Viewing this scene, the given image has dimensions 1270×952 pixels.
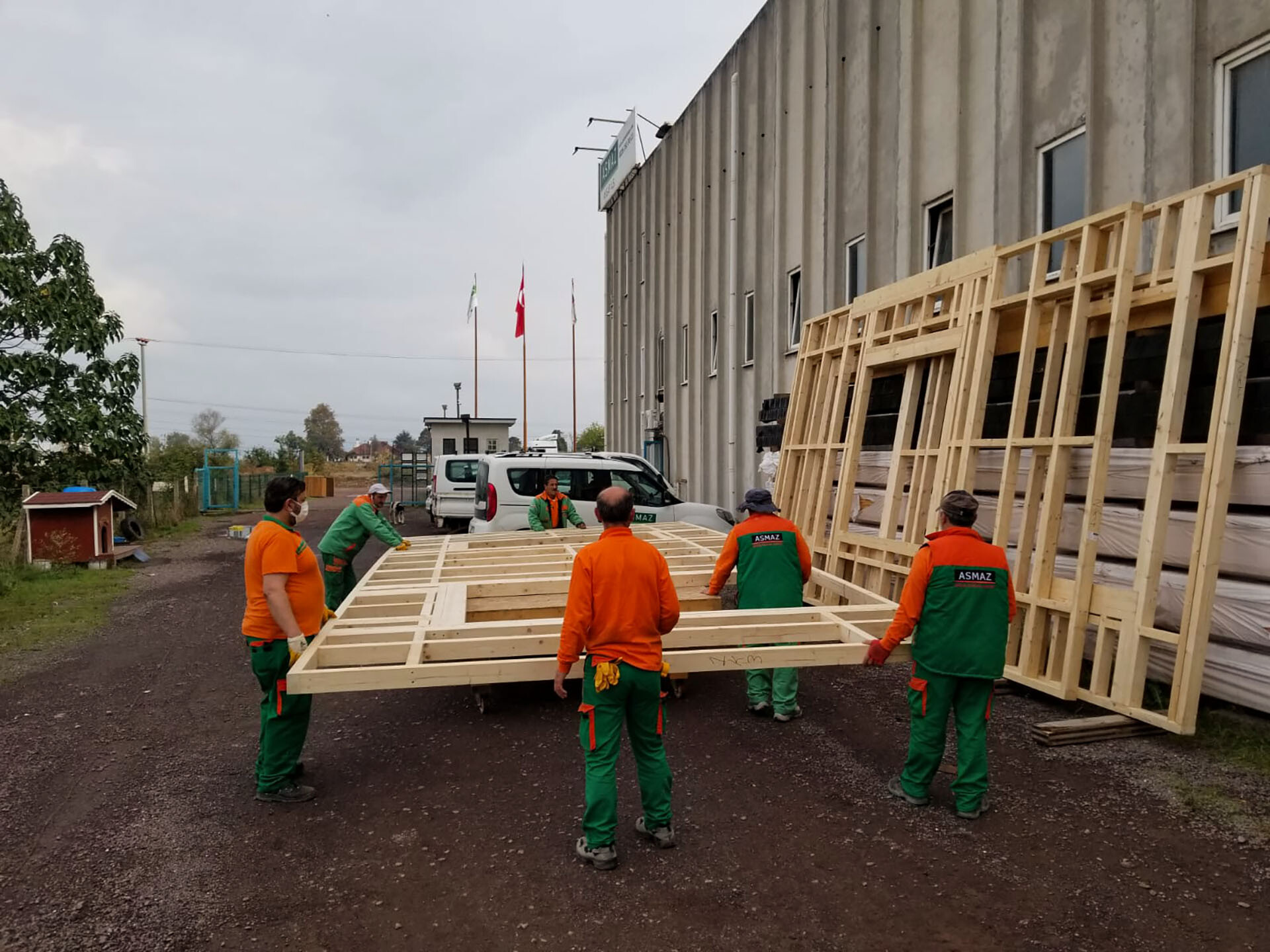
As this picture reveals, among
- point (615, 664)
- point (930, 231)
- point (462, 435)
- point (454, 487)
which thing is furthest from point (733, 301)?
point (462, 435)

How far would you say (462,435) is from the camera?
30234 millimetres

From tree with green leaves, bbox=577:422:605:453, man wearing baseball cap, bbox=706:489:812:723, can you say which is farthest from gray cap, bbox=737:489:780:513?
tree with green leaves, bbox=577:422:605:453

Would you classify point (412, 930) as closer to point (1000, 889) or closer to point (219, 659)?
point (1000, 889)

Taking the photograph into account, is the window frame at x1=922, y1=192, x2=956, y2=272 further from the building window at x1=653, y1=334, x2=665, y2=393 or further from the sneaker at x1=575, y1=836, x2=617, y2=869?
the building window at x1=653, y1=334, x2=665, y2=393

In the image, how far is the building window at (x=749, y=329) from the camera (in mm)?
14180

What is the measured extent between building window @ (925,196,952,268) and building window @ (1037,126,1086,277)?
1442 millimetres

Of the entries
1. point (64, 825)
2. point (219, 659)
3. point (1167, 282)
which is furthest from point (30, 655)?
point (1167, 282)

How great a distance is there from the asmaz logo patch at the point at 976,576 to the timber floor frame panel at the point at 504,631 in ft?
1.95

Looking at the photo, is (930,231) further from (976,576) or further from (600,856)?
(600,856)

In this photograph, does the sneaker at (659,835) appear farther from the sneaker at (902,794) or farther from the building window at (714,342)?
the building window at (714,342)

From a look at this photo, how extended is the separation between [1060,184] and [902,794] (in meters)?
5.96

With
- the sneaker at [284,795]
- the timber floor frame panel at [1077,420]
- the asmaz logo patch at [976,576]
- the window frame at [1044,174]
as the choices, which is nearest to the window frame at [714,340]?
the timber floor frame panel at [1077,420]

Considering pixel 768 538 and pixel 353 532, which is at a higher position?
pixel 768 538

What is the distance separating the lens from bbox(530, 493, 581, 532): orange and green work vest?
998 centimetres
